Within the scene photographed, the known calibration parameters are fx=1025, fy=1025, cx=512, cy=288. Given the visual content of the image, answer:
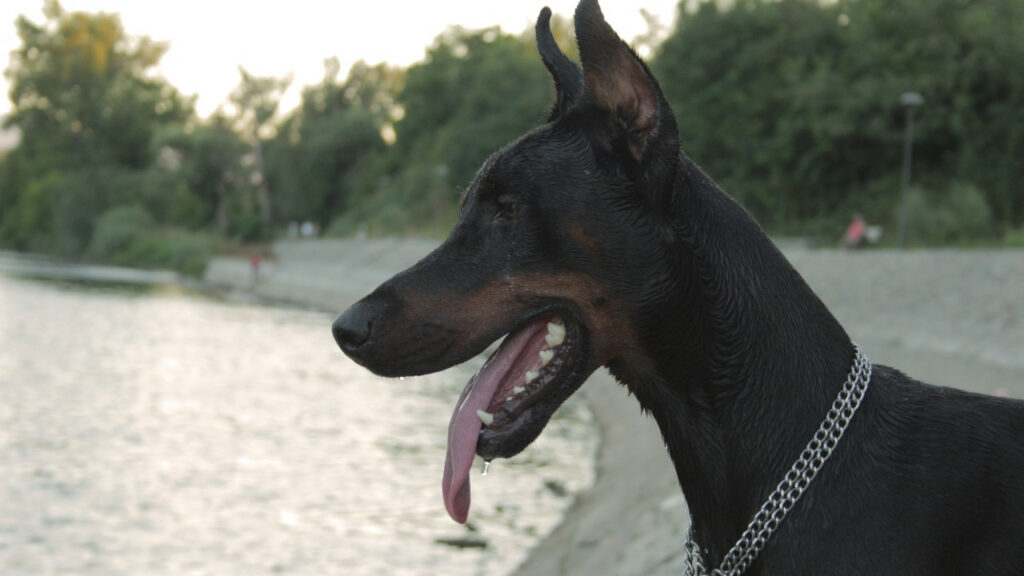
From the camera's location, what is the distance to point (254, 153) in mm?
104188

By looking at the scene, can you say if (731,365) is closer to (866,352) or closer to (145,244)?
(866,352)

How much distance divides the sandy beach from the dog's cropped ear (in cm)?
459

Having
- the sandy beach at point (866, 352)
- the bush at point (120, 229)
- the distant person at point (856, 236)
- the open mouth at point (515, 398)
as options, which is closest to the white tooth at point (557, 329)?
the open mouth at point (515, 398)

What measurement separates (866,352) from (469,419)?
1473 cm

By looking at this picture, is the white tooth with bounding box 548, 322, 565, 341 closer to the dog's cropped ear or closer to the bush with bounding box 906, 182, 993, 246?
the dog's cropped ear

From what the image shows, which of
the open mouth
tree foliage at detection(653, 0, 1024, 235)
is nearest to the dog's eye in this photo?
the open mouth

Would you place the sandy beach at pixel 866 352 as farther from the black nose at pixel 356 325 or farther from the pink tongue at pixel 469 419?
the black nose at pixel 356 325

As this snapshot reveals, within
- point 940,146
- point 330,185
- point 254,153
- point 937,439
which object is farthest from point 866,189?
point 254,153

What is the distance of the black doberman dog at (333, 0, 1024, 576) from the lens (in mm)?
2508

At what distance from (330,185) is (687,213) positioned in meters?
A: 100

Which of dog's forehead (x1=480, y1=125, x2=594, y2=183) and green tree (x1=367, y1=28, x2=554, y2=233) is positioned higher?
green tree (x1=367, y1=28, x2=554, y2=233)

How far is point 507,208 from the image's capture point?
8.92 ft

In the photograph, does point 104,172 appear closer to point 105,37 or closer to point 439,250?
point 105,37

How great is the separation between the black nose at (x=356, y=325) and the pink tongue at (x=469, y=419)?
12.6 inches
